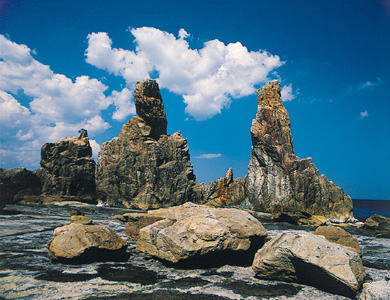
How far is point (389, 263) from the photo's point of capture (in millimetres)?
Result: 11445

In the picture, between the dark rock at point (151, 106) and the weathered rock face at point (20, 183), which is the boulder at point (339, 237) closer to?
the weathered rock face at point (20, 183)

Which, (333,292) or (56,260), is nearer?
(333,292)

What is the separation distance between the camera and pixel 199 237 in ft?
31.0

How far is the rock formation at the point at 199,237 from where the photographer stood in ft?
30.4

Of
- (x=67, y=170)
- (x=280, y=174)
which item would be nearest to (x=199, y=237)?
(x=280, y=174)

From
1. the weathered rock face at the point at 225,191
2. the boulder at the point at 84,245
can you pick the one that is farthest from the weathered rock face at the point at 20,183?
the boulder at the point at 84,245

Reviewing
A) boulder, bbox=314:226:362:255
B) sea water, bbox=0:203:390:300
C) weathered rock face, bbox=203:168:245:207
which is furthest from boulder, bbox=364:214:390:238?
weathered rock face, bbox=203:168:245:207

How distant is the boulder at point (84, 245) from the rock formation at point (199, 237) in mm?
1309

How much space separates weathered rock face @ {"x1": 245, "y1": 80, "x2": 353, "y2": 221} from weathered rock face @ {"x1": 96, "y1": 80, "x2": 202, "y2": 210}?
17.4 m

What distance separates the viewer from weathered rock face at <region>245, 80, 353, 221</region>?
51812mm

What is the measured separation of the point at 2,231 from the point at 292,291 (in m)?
16.1

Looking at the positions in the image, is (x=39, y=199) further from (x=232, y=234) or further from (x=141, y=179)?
(x=232, y=234)

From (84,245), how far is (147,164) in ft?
182

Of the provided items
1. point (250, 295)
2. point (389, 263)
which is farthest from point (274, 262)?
point (389, 263)
